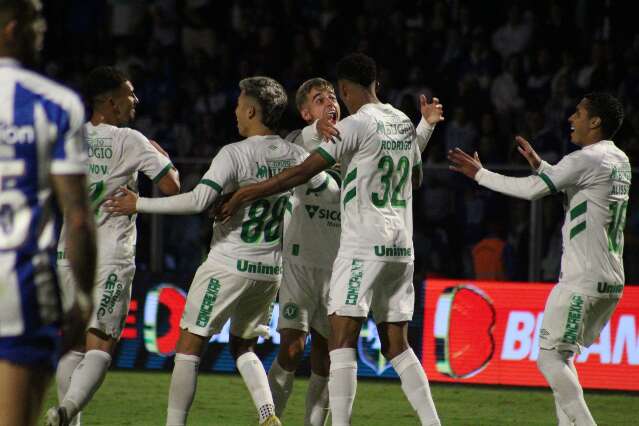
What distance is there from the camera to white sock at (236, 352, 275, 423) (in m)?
6.73

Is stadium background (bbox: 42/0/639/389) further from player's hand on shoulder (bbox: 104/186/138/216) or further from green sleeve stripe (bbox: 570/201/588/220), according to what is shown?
player's hand on shoulder (bbox: 104/186/138/216)

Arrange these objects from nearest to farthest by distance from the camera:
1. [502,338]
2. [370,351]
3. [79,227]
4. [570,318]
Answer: [79,227] → [570,318] → [502,338] → [370,351]

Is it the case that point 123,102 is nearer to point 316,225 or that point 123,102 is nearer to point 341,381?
point 316,225

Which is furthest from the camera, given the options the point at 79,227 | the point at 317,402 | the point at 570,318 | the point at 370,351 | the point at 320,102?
the point at 370,351

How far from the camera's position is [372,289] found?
6359 millimetres

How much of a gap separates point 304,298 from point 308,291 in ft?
0.17

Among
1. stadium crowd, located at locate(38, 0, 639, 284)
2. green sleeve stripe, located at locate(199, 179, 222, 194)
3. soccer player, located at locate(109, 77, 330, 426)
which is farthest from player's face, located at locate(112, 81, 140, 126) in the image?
stadium crowd, located at locate(38, 0, 639, 284)

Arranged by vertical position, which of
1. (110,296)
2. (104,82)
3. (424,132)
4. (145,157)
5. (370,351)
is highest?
(104,82)

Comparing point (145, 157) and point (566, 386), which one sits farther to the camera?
point (145, 157)

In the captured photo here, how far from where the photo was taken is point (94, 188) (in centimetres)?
689

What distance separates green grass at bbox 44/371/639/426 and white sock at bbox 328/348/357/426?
2.04m

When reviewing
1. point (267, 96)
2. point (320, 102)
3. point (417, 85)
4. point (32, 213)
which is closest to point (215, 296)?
point (267, 96)

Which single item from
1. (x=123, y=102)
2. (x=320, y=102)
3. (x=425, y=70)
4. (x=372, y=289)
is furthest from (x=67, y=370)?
(x=425, y=70)

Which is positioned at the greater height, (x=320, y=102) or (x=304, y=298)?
(x=320, y=102)
